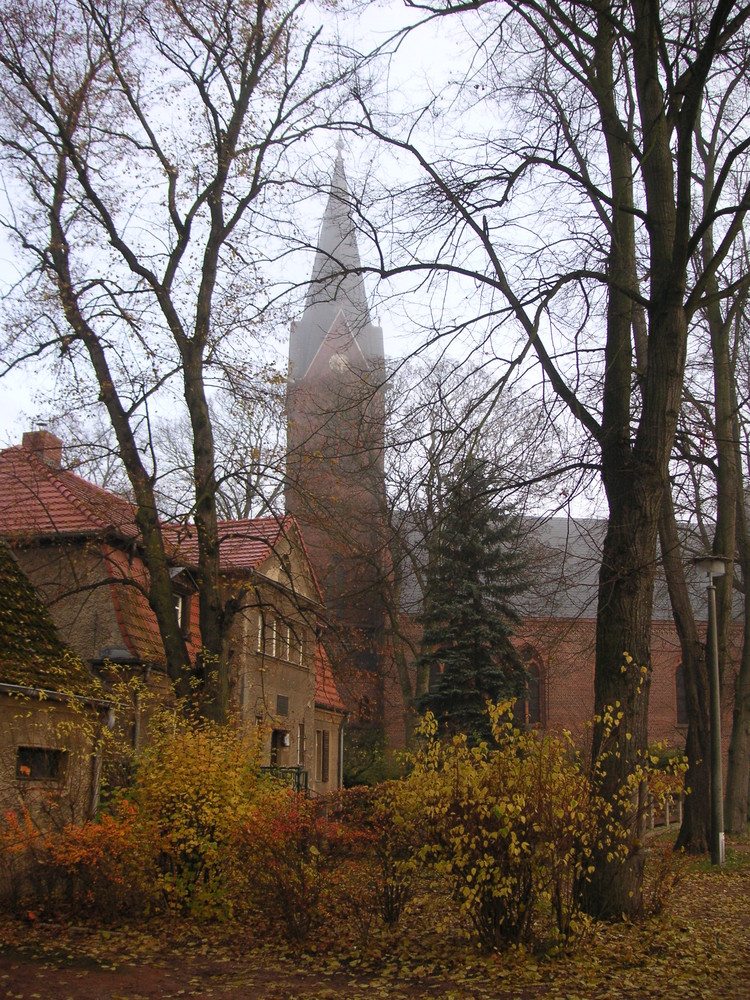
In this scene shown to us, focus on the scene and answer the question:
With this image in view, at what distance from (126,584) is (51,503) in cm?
464

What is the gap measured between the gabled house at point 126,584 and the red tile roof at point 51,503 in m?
0.03

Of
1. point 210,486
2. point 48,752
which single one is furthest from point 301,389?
point 48,752

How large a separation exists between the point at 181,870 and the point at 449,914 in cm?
373

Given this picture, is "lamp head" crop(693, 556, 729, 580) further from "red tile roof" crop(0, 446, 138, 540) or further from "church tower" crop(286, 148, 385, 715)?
"red tile roof" crop(0, 446, 138, 540)

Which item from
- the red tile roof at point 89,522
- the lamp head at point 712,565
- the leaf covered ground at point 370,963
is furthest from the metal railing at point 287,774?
the lamp head at point 712,565

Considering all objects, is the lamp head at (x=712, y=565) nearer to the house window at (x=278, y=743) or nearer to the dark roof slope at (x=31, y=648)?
the dark roof slope at (x=31, y=648)

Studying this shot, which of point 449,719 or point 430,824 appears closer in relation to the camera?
point 430,824

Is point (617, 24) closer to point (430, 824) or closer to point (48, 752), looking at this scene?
point (430, 824)

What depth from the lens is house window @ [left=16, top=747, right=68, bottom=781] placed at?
40.8 ft

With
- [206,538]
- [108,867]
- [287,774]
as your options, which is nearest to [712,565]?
[206,538]

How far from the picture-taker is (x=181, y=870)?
10766 millimetres

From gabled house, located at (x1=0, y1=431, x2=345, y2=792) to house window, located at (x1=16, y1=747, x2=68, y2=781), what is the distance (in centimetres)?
109

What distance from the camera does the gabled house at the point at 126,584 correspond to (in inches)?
640

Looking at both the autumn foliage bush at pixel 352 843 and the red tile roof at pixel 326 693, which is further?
the red tile roof at pixel 326 693
